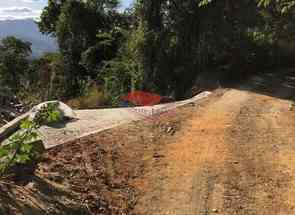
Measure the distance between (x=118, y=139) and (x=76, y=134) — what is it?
82 cm

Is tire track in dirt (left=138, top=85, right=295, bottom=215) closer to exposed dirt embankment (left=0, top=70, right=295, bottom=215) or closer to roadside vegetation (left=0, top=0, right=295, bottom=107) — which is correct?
exposed dirt embankment (left=0, top=70, right=295, bottom=215)

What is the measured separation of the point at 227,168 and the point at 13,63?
113ft

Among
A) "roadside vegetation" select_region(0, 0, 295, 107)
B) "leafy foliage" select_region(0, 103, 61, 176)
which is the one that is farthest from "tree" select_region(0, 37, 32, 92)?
"leafy foliage" select_region(0, 103, 61, 176)

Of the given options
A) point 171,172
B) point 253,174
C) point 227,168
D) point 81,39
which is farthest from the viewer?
point 81,39

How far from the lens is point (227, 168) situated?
7625 mm

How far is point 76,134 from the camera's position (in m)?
9.14

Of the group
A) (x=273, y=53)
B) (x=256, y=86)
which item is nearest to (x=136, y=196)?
(x=256, y=86)

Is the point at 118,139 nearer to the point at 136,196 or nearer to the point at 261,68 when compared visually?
the point at 136,196

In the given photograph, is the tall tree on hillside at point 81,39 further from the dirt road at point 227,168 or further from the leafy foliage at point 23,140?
the leafy foliage at point 23,140

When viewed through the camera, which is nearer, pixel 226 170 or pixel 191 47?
pixel 226 170

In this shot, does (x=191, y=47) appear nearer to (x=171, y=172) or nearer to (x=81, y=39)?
(x=81, y=39)

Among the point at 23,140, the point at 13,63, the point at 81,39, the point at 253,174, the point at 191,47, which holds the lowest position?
the point at 13,63

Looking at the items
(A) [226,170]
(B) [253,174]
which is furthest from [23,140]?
(B) [253,174]

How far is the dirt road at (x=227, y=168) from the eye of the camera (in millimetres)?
6414
